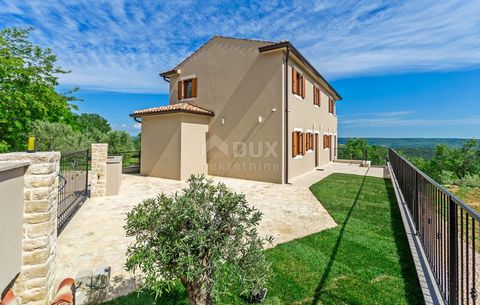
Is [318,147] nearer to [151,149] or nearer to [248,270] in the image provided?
[151,149]

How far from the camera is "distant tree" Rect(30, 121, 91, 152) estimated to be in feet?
53.8

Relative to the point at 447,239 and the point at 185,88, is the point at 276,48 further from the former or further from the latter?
the point at 447,239

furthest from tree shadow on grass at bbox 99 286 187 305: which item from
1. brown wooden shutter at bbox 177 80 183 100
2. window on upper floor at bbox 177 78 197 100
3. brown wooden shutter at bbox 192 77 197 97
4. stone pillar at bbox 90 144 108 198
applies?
brown wooden shutter at bbox 177 80 183 100

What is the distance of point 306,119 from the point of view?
14531mm

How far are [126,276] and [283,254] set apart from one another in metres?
2.75

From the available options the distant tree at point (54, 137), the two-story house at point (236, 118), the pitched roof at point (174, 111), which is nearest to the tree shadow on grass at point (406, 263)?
the two-story house at point (236, 118)

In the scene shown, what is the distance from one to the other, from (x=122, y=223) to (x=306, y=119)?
12.1m

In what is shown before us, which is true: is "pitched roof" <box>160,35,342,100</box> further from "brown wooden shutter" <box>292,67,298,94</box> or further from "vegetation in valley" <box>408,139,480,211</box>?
"vegetation in valley" <box>408,139,480,211</box>

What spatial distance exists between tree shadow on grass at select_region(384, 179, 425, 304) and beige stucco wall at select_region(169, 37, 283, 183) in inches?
235

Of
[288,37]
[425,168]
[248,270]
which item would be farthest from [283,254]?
[425,168]

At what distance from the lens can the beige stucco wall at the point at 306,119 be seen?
11953mm

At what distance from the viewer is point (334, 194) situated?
→ 896cm

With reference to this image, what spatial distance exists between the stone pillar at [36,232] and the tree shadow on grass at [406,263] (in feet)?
15.8

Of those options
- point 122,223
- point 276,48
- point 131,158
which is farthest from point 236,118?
point 131,158
